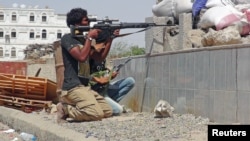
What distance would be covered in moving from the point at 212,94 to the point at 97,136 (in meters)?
1.51

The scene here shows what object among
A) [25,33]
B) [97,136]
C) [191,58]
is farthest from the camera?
[25,33]

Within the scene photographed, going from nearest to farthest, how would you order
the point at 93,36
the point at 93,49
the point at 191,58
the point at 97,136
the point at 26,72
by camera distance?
the point at 97,136 < the point at 191,58 < the point at 93,36 < the point at 93,49 < the point at 26,72

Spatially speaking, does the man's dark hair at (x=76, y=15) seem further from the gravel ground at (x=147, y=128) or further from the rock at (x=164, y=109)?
the rock at (x=164, y=109)

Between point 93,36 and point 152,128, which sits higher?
point 93,36

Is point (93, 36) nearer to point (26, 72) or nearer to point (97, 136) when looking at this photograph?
point (97, 136)

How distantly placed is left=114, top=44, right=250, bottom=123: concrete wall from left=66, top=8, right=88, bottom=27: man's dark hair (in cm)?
135

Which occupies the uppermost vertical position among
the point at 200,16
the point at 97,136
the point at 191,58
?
the point at 200,16

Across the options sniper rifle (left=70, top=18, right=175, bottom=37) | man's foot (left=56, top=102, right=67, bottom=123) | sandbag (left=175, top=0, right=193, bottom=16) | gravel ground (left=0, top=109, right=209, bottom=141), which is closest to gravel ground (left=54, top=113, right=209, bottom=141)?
gravel ground (left=0, top=109, right=209, bottom=141)

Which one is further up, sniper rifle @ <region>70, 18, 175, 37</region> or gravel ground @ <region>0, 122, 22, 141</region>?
sniper rifle @ <region>70, 18, 175, 37</region>

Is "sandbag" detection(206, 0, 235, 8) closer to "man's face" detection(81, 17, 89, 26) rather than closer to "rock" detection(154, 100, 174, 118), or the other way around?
"rock" detection(154, 100, 174, 118)

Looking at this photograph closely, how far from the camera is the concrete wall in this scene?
6297 mm

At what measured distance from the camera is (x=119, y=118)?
8.38m

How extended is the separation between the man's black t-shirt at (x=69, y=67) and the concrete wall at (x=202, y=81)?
1.35 metres

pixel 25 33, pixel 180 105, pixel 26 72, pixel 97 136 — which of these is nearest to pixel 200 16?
pixel 180 105
